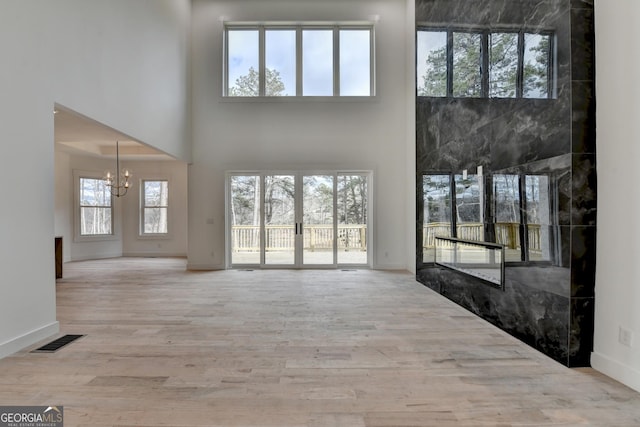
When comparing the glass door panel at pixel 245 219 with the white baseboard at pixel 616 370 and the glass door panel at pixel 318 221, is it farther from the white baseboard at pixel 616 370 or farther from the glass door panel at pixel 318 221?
the white baseboard at pixel 616 370

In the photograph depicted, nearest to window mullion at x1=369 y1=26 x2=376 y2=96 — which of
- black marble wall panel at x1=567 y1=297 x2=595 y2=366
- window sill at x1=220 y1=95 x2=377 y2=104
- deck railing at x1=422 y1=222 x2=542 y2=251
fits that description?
window sill at x1=220 y1=95 x2=377 y2=104

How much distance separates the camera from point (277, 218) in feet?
23.3

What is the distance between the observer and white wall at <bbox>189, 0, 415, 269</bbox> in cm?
693

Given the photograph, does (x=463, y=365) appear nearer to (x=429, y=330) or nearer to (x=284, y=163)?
(x=429, y=330)

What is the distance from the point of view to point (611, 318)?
2398mm

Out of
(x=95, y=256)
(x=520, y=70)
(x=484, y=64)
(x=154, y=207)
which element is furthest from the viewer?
(x=154, y=207)

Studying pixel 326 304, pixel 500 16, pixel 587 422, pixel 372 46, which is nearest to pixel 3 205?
pixel 326 304

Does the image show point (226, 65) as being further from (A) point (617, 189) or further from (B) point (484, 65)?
(A) point (617, 189)

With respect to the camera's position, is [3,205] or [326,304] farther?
[326,304]

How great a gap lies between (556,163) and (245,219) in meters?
5.82

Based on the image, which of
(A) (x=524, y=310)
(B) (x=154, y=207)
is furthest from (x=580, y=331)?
(B) (x=154, y=207)

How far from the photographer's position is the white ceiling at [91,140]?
485cm

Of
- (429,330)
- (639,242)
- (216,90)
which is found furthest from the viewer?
(216,90)

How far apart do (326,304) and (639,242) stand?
3.19 m
